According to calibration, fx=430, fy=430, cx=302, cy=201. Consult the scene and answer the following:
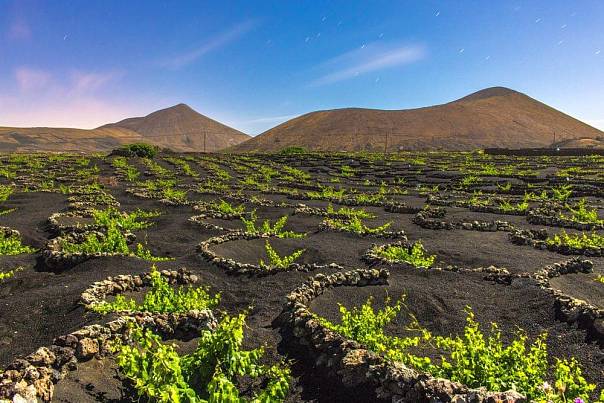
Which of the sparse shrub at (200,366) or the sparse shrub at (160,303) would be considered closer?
the sparse shrub at (200,366)

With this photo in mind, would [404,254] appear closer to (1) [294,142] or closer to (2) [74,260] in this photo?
(2) [74,260]

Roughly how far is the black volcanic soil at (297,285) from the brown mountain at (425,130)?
119 m

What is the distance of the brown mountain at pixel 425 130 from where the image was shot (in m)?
142

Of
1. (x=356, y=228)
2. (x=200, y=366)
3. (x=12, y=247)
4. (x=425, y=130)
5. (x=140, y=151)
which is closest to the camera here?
(x=200, y=366)

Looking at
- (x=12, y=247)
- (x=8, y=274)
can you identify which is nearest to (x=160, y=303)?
(x=8, y=274)

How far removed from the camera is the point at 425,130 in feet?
513

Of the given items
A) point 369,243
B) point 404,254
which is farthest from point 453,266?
point 369,243

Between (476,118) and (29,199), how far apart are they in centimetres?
17294

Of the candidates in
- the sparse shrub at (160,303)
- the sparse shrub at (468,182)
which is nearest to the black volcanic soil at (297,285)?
the sparse shrub at (160,303)

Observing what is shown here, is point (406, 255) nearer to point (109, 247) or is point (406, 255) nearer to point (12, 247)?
point (109, 247)

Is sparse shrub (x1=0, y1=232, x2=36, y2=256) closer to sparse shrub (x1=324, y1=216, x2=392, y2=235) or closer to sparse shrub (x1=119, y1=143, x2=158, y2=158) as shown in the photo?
sparse shrub (x1=324, y1=216, x2=392, y2=235)

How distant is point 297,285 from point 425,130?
15535 centimetres

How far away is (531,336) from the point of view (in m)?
7.74

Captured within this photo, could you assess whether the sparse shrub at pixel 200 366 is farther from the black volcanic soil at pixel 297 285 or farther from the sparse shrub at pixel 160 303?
the sparse shrub at pixel 160 303
